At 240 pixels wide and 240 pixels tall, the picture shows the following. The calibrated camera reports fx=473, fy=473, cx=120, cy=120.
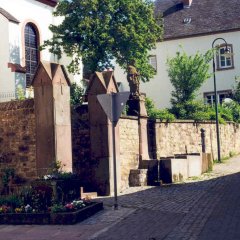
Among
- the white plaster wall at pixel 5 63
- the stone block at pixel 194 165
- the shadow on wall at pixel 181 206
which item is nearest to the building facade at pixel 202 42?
the white plaster wall at pixel 5 63

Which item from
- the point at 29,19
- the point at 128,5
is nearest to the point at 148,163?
the point at 128,5

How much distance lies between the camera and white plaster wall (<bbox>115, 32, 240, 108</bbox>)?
36.3 metres

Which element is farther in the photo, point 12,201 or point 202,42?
point 202,42

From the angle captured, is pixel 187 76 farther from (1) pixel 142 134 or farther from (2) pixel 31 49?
(1) pixel 142 134

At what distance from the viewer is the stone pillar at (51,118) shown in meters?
12.5

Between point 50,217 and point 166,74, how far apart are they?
94.4 ft

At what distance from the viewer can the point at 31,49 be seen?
961 inches

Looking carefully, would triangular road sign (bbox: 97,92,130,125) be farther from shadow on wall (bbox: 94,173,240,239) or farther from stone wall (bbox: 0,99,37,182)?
stone wall (bbox: 0,99,37,182)

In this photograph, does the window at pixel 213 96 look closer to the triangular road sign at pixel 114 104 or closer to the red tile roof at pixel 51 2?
the red tile roof at pixel 51 2

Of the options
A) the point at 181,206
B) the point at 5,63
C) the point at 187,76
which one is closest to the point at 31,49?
the point at 5,63

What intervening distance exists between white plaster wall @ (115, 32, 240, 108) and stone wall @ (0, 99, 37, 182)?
23.6 metres

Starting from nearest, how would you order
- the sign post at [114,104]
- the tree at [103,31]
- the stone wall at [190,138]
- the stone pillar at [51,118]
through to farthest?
the sign post at [114,104] < the stone pillar at [51,118] < the stone wall at [190,138] < the tree at [103,31]

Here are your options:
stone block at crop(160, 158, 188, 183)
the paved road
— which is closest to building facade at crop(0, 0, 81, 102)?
stone block at crop(160, 158, 188, 183)

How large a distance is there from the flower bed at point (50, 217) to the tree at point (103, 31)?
1283cm
